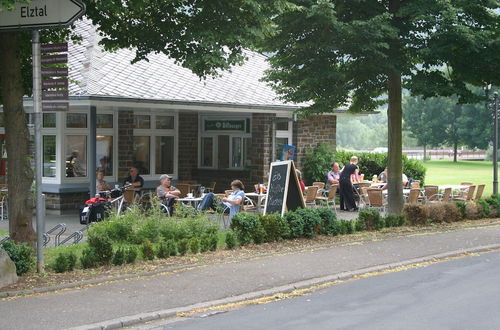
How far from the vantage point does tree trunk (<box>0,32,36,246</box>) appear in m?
11.3

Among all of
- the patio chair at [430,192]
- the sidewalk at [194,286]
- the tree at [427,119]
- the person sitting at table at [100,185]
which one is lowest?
the sidewalk at [194,286]

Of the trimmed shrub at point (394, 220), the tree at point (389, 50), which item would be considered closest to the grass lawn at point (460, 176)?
the tree at point (389, 50)

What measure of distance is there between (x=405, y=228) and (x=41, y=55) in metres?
9.53

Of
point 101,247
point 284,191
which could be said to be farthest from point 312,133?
point 101,247

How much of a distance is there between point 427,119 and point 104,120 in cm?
8701

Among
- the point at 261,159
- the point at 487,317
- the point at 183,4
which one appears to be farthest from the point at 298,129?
the point at 487,317

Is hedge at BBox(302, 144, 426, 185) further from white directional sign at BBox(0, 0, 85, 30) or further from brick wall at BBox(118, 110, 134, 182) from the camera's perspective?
white directional sign at BBox(0, 0, 85, 30)

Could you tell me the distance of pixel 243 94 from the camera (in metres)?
23.9

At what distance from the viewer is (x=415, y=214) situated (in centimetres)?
1784

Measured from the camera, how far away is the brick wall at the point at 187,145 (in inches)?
1041

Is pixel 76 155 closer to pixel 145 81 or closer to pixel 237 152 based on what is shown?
pixel 145 81

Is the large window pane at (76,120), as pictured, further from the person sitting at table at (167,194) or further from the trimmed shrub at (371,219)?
the trimmed shrub at (371,219)

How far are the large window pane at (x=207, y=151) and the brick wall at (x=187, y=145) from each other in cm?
25

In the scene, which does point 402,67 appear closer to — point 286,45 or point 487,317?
point 286,45
